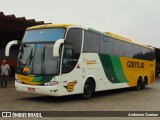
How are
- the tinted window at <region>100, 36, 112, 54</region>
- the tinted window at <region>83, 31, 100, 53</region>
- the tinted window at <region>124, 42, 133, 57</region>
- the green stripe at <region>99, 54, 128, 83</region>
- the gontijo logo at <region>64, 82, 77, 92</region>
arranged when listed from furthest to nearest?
the tinted window at <region>124, 42, 133, 57</region>
the green stripe at <region>99, 54, 128, 83</region>
the tinted window at <region>100, 36, 112, 54</region>
the tinted window at <region>83, 31, 100, 53</region>
the gontijo logo at <region>64, 82, 77, 92</region>

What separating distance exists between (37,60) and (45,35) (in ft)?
3.71

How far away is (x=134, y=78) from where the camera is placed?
2114 centimetres

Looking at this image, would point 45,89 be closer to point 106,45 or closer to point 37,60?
point 37,60

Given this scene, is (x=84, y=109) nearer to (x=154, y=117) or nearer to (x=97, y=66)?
(x=154, y=117)

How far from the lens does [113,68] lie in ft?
58.0

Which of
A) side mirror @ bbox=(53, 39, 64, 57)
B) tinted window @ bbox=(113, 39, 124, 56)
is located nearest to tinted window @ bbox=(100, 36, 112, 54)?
tinted window @ bbox=(113, 39, 124, 56)

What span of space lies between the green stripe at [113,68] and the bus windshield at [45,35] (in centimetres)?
323

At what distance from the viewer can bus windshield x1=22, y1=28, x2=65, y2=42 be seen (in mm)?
13441

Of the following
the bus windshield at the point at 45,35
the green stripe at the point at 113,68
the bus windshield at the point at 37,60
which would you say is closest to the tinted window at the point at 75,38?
the bus windshield at the point at 45,35

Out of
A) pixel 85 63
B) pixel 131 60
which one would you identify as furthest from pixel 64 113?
pixel 131 60

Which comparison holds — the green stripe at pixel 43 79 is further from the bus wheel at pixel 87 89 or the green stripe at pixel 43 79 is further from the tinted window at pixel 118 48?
the tinted window at pixel 118 48

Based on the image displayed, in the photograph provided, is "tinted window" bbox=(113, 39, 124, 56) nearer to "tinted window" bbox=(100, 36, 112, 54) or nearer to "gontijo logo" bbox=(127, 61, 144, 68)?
"tinted window" bbox=(100, 36, 112, 54)

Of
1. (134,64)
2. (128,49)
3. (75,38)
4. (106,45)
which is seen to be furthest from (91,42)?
(134,64)

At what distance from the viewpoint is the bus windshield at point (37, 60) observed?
12992 mm
